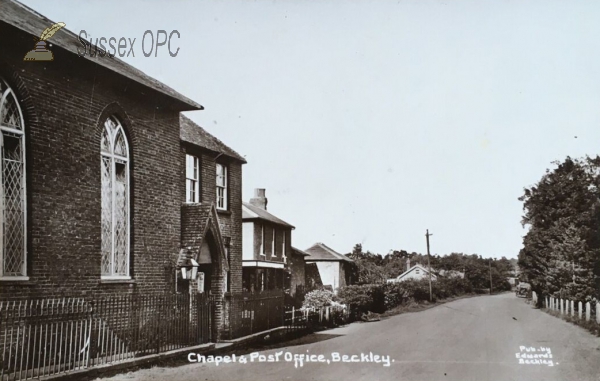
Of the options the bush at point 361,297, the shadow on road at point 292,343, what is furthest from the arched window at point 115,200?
the bush at point 361,297

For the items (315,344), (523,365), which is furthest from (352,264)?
(523,365)

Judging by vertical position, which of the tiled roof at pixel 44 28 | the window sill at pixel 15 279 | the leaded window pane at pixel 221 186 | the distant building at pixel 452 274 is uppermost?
the tiled roof at pixel 44 28

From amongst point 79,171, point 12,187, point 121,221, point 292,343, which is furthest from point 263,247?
point 12,187

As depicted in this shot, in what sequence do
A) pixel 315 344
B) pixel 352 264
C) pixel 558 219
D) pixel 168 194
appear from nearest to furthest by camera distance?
pixel 168 194, pixel 315 344, pixel 558 219, pixel 352 264

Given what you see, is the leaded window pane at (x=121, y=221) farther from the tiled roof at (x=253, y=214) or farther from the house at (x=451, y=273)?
the house at (x=451, y=273)

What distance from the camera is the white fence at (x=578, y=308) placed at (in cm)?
2192

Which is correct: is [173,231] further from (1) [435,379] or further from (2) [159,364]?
(1) [435,379]

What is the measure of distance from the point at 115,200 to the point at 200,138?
20.1 ft

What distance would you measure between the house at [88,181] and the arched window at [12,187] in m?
0.02

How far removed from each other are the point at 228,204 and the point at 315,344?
7.08m

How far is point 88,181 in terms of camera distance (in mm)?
12359

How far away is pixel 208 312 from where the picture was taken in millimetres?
15906

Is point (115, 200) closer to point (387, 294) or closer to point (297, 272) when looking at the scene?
point (297, 272)

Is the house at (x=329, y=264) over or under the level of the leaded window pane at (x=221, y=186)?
under
